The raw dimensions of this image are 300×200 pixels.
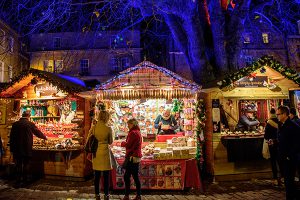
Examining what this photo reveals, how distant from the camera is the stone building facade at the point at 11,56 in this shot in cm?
2192

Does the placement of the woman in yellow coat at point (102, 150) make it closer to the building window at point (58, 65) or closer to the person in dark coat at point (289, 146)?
the person in dark coat at point (289, 146)

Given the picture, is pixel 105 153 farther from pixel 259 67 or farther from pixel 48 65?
pixel 48 65

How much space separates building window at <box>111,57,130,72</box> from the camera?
2859 centimetres

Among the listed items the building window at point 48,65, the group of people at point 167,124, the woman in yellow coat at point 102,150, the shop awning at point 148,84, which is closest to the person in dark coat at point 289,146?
the shop awning at point 148,84

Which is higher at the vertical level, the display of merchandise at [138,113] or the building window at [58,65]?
the building window at [58,65]

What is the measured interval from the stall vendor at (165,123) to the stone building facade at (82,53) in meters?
19.8

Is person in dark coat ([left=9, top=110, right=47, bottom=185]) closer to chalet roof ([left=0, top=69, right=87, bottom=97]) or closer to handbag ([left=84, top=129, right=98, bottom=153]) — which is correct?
chalet roof ([left=0, top=69, right=87, bottom=97])

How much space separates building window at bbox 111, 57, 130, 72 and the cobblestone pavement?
72.4 ft

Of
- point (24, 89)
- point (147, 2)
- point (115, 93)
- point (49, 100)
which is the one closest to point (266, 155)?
point (115, 93)

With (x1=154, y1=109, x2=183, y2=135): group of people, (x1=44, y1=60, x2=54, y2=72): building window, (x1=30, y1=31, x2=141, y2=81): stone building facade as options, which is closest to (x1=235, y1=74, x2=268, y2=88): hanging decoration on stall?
(x1=154, y1=109, x2=183, y2=135): group of people

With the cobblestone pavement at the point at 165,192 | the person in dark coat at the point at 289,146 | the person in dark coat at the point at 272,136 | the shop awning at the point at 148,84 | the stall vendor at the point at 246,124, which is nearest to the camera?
the person in dark coat at the point at 289,146

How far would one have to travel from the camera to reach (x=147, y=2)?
9.10m

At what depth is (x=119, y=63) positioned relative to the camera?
28.8 metres

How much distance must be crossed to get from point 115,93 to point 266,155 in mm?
5114
